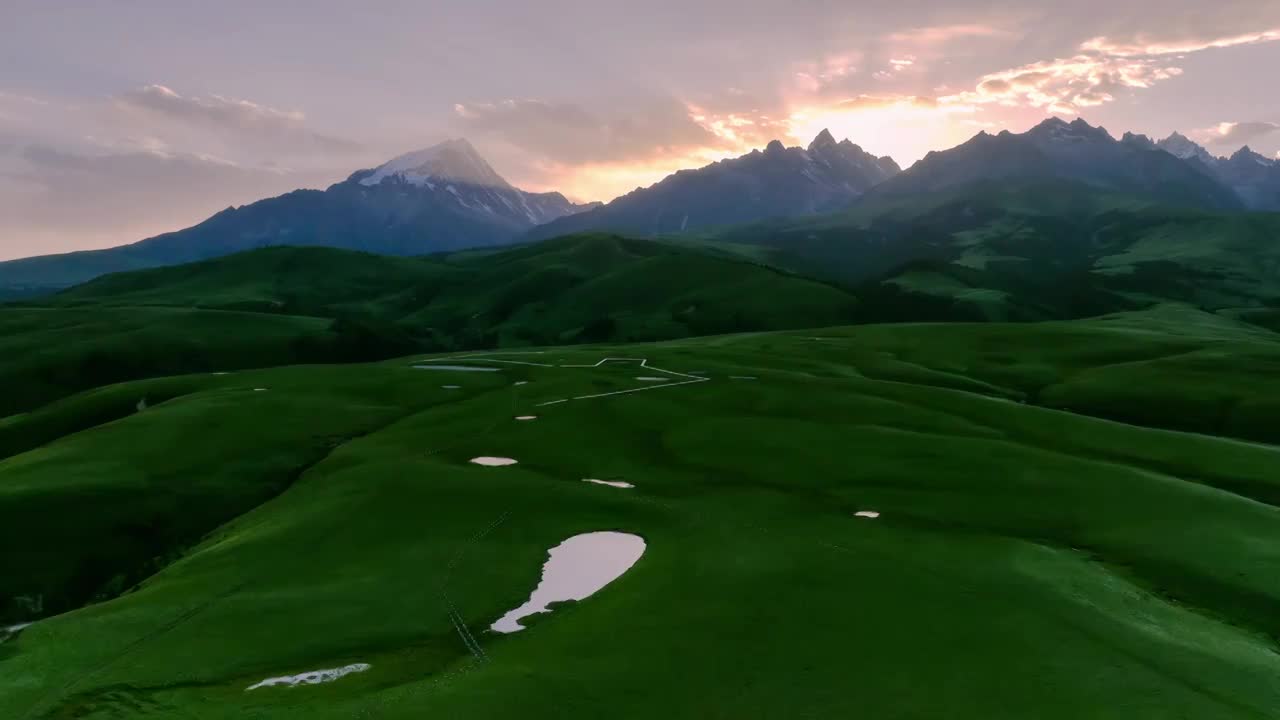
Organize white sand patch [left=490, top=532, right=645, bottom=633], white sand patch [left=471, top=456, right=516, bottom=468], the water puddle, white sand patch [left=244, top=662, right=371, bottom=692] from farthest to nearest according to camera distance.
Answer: white sand patch [left=471, top=456, right=516, bottom=468], white sand patch [left=490, top=532, right=645, bottom=633], the water puddle, white sand patch [left=244, top=662, right=371, bottom=692]

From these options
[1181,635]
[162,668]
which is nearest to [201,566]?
[162,668]

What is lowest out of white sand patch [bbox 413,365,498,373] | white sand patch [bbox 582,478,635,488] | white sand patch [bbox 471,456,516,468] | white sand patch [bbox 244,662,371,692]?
white sand patch [bbox 582,478,635,488]

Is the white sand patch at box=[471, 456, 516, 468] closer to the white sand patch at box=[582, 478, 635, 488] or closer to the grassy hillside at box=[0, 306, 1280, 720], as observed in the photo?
the grassy hillside at box=[0, 306, 1280, 720]

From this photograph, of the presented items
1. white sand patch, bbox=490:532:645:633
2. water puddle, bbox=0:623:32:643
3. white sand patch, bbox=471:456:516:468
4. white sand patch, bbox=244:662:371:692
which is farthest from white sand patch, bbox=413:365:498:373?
white sand patch, bbox=244:662:371:692

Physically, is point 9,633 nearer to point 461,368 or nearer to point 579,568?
point 579,568

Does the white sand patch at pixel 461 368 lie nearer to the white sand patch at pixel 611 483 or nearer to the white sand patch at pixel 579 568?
the white sand patch at pixel 611 483

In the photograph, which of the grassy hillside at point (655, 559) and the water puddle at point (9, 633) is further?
the water puddle at point (9, 633)

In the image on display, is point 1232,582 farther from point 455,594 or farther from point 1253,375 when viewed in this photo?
point 1253,375

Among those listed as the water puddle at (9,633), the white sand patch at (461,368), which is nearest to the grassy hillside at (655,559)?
the water puddle at (9,633)
